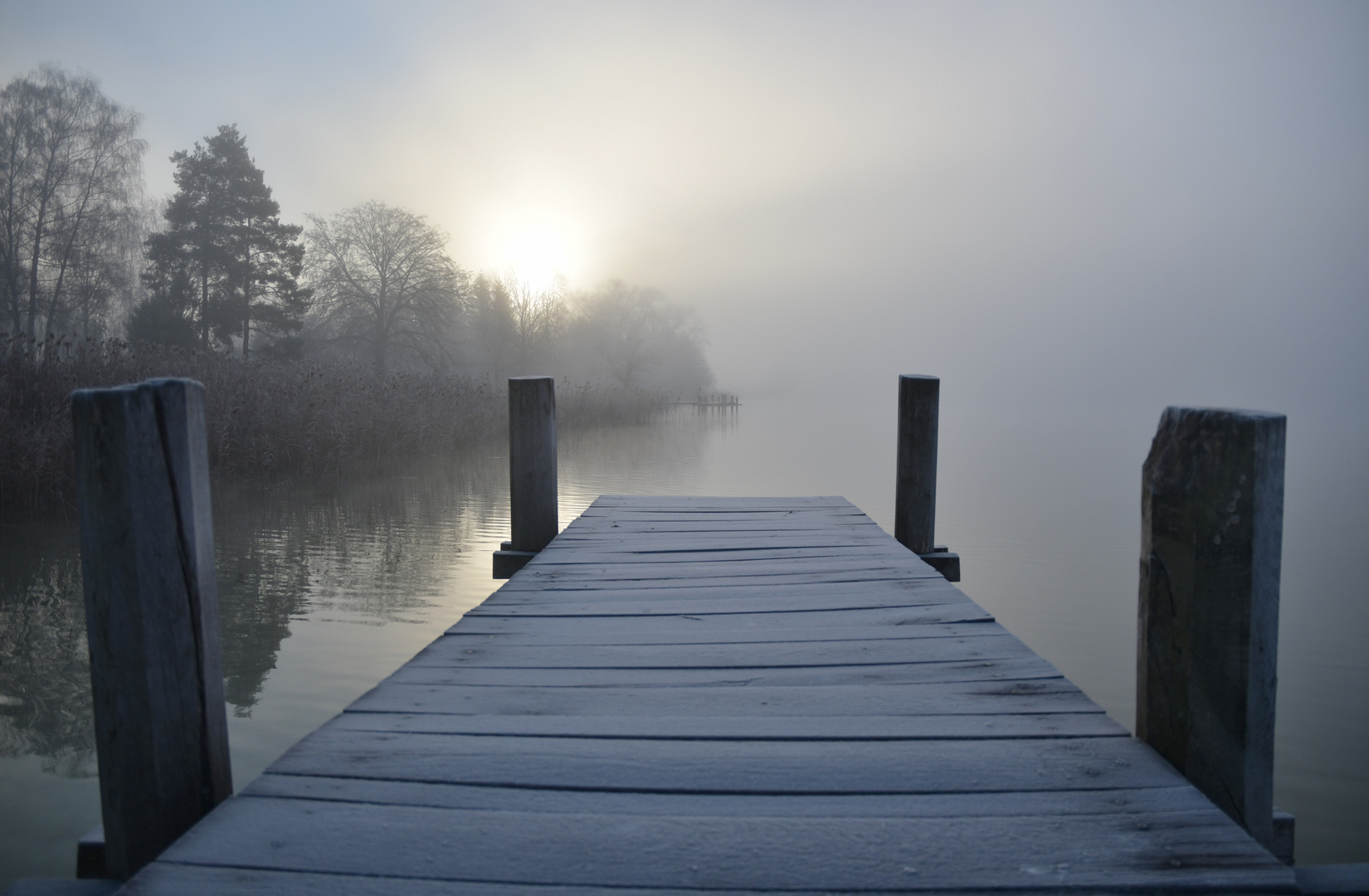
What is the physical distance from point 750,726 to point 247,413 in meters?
9.93

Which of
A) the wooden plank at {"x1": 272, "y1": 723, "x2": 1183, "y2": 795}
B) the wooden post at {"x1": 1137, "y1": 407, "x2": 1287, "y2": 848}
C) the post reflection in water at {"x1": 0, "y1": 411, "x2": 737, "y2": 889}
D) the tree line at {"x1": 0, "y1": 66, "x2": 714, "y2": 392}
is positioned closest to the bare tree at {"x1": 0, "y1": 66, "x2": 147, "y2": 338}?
the tree line at {"x1": 0, "y1": 66, "x2": 714, "y2": 392}

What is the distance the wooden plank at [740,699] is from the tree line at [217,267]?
18.8m

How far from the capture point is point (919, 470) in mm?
4406

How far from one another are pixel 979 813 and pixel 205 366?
1182cm

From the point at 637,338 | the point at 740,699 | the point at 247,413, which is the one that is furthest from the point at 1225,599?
the point at 637,338

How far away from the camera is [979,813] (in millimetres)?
1385

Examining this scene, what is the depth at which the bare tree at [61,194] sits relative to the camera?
65.8 ft

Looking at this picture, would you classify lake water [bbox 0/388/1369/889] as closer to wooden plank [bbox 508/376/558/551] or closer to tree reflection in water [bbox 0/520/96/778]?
tree reflection in water [bbox 0/520/96/778]

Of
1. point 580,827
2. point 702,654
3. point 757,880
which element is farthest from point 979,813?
point 702,654

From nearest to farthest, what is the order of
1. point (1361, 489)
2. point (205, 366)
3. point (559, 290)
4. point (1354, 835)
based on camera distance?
point (1354, 835) < point (205, 366) < point (1361, 489) < point (559, 290)

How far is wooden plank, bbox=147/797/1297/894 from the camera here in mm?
1210

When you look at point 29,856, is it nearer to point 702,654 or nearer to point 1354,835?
point 702,654

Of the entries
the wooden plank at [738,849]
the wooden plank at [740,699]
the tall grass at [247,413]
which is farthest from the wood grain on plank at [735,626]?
the tall grass at [247,413]

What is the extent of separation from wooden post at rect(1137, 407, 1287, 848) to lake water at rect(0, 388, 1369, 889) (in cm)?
232
